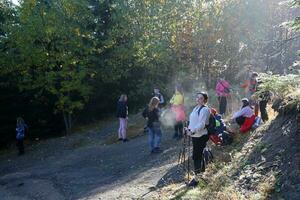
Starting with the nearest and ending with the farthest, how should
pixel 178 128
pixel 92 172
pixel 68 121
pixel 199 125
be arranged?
A: pixel 199 125 → pixel 92 172 → pixel 178 128 → pixel 68 121

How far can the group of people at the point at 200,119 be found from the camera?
9.39 metres

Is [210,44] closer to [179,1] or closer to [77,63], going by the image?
[179,1]

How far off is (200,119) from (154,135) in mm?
5095

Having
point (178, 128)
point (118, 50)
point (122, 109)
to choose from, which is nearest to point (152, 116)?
point (178, 128)

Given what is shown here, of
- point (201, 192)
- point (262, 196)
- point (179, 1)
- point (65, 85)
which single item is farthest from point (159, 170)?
point (179, 1)

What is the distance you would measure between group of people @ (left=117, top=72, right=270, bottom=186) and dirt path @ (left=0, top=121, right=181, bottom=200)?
0.78 metres

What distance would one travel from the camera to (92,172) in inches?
555

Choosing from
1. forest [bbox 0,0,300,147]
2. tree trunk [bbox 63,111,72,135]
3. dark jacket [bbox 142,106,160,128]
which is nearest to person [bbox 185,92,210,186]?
dark jacket [bbox 142,106,160,128]

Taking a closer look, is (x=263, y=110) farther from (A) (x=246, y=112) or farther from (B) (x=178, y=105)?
(B) (x=178, y=105)

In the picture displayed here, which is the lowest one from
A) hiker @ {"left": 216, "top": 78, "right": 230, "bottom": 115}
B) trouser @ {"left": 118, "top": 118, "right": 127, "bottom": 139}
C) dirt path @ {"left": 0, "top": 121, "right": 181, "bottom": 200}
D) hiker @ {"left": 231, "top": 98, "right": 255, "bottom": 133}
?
dirt path @ {"left": 0, "top": 121, "right": 181, "bottom": 200}

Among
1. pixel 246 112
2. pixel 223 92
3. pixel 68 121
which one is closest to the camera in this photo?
pixel 246 112

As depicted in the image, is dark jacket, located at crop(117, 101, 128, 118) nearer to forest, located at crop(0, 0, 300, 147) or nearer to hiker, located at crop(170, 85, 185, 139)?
hiker, located at crop(170, 85, 185, 139)

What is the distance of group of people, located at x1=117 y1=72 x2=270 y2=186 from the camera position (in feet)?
30.8

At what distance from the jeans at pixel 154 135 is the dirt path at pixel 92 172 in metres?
0.33
